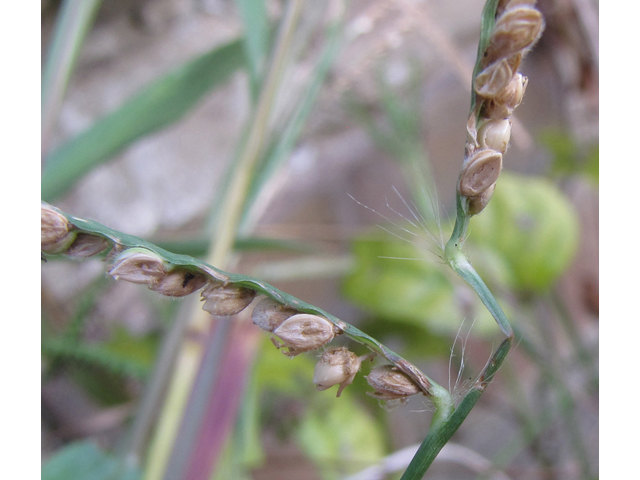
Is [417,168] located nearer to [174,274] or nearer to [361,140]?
[361,140]

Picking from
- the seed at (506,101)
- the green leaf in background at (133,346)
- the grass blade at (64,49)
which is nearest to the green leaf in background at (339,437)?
the green leaf in background at (133,346)

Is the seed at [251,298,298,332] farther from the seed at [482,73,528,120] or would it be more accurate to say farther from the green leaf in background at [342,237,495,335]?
the green leaf in background at [342,237,495,335]

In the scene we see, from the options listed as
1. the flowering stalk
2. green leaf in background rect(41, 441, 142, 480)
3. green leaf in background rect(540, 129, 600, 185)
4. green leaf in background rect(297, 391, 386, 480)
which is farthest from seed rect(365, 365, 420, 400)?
green leaf in background rect(540, 129, 600, 185)

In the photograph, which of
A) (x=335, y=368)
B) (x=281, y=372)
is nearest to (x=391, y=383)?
(x=335, y=368)

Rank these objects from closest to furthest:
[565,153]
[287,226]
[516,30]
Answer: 1. [516,30]
2. [287,226]
3. [565,153]

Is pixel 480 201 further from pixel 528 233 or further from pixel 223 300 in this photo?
pixel 528 233
